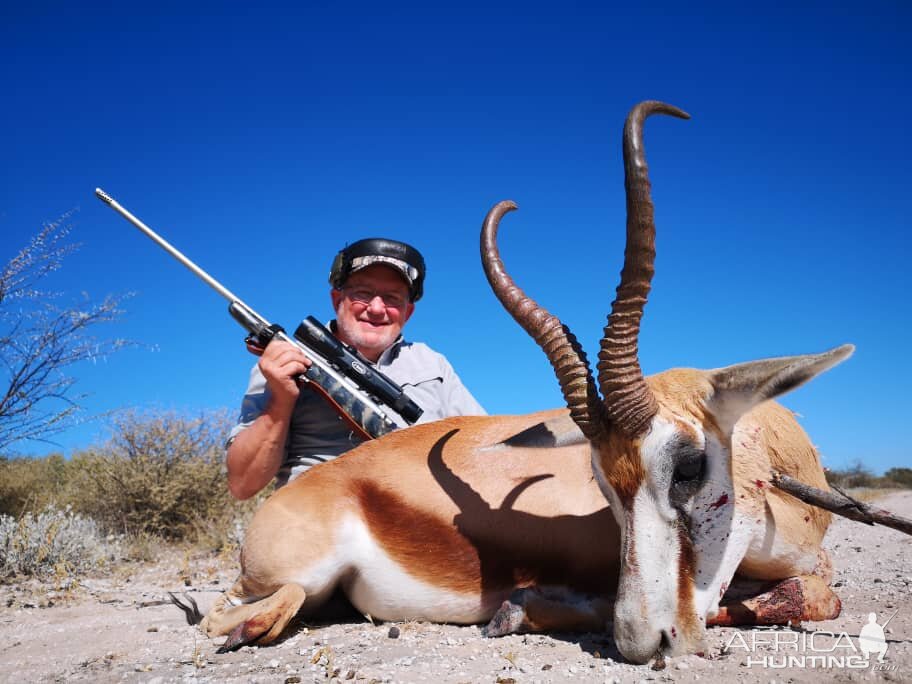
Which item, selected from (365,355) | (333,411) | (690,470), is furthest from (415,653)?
(365,355)

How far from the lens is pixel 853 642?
128 inches

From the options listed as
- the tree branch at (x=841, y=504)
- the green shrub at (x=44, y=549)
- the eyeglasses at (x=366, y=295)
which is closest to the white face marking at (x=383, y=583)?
the tree branch at (x=841, y=504)

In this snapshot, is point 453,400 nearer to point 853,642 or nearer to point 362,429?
point 362,429

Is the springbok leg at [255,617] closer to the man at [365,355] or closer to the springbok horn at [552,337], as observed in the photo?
the man at [365,355]

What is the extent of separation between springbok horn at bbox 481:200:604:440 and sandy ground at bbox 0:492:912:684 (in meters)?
1.15

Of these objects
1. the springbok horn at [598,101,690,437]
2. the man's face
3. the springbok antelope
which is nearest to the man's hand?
the springbok antelope

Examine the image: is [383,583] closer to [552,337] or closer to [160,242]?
[552,337]

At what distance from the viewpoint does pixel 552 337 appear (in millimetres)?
3676

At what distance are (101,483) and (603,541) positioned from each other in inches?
373

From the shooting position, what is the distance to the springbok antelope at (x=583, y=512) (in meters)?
3.18

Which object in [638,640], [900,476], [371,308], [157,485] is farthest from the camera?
[900,476]

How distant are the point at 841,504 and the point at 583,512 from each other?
138 centimetres

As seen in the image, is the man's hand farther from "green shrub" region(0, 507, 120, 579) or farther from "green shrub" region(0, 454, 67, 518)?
"green shrub" region(0, 454, 67, 518)

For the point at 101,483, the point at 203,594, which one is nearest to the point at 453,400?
the point at 203,594
